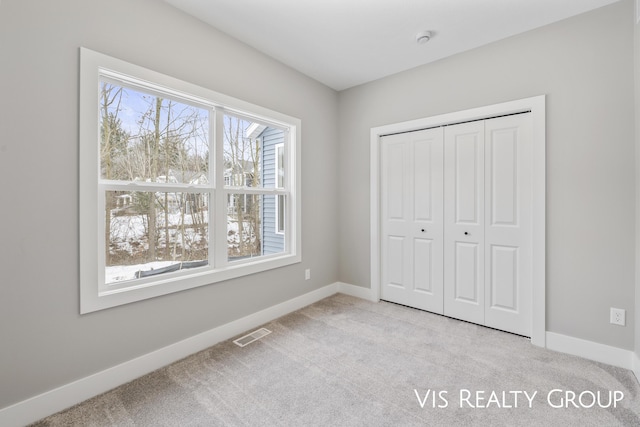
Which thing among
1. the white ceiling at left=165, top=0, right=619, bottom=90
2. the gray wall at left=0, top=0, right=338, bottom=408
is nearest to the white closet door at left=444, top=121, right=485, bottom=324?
the white ceiling at left=165, top=0, right=619, bottom=90

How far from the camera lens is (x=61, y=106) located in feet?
5.52

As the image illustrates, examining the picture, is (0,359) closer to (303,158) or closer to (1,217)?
(1,217)

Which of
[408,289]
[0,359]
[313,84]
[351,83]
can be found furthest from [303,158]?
[0,359]

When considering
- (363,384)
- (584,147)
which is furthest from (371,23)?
(363,384)

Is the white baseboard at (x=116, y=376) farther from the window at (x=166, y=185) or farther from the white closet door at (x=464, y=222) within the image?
the white closet door at (x=464, y=222)

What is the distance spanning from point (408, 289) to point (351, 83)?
2577mm

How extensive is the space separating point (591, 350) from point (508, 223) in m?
1.11

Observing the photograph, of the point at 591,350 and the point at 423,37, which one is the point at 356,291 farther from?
the point at 423,37

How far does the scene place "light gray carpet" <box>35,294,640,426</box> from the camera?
1613mm

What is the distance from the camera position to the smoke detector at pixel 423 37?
8.11ft

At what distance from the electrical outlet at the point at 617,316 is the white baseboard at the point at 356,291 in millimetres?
2039

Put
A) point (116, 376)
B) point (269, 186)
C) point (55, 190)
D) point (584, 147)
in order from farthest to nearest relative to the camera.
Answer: point (269, 186)
point (584, 147)
point (116, 376)
point (55, 190)

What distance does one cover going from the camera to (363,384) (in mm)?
1911

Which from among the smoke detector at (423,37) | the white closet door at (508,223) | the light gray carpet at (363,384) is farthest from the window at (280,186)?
the white closet door at (508,223)
